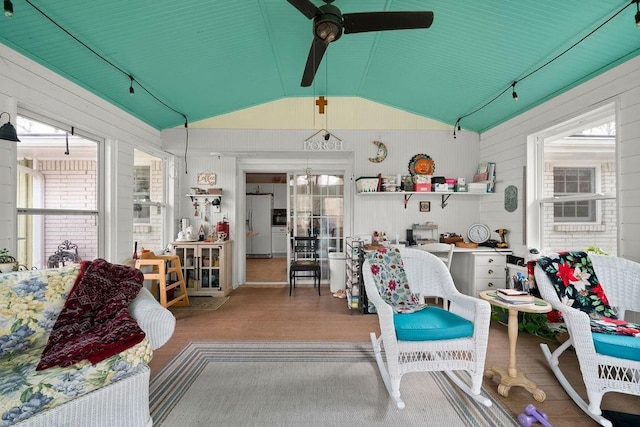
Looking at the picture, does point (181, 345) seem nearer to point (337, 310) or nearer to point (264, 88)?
point (337, 310)

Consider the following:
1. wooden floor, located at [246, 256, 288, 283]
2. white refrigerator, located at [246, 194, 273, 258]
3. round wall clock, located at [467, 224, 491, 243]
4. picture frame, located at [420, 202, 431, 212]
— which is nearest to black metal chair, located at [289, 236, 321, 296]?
wooden floor, located at [246, 256, 288, 283]

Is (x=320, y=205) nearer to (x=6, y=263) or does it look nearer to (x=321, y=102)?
(x=321, y=102)

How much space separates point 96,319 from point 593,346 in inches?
121

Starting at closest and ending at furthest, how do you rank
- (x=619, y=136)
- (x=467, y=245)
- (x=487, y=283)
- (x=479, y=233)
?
(x=619, y=136)
(x=487, y=283)
(x=467, y=245)
(x=479, y=233)

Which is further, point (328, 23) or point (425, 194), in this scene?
point (425, 194)

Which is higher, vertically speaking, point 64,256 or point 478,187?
point 478,187

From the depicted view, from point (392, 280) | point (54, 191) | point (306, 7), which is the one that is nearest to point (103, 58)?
point (54, 191)

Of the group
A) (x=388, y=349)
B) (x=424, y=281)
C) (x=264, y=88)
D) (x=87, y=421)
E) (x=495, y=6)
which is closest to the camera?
(x=87, y=421)

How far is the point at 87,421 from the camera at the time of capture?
1407 millimetres

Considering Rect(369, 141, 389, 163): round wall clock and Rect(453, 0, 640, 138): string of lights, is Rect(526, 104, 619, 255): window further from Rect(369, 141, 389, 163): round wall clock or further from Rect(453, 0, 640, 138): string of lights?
Rect(369, 141, 389, 163): round wall clock

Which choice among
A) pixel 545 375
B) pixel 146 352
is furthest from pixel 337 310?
pixel 146 352

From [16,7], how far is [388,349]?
3.32 metres

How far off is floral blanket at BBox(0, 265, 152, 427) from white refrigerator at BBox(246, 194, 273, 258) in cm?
614

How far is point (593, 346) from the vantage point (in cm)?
171
